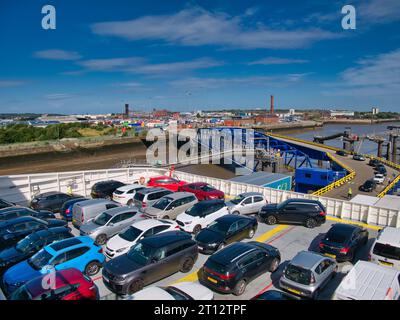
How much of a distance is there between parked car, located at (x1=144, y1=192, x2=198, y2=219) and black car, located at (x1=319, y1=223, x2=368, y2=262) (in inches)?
251

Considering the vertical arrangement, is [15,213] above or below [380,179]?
above

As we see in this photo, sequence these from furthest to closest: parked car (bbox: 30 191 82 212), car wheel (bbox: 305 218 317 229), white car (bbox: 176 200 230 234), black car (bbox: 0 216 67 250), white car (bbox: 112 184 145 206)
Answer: white car (bbox: 112 184 145 206) → parked car (bbox: 30 191 82 212) → car wheel (bbox: 305 218 317 229) → white car (bbox: 176 200 230 234) → black car (bbox: 0 216 67 250)

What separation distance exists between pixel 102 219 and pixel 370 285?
366 inches

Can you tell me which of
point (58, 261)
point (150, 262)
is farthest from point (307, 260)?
point (58, 261)

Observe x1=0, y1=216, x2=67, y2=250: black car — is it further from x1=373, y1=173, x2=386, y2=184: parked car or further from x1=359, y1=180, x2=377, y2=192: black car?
x1=373, y1=173, x2=386, y2=184: parked car

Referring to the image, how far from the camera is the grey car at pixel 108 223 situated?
10938 millimetres

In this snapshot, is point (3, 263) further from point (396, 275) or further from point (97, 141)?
point (97, 141)

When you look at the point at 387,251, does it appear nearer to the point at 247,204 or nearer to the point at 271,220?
the point at 271,220

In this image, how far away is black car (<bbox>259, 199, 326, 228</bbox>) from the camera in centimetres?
1280

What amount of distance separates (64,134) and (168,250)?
7612cm

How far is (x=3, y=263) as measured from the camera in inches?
351

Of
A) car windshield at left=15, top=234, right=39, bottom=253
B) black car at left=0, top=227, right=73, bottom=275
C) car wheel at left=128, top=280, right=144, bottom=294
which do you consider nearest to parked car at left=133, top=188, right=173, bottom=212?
black car at left=0, top=227, right=73, bottom=275

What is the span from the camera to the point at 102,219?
37.8ft

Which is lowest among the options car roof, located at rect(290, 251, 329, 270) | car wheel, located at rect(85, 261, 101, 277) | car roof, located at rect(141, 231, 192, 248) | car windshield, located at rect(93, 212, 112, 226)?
car wheel, located at rect(85, 261, 101, 277)
